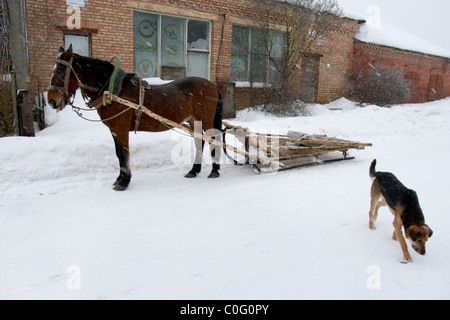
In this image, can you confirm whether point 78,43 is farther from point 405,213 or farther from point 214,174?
point 405,213

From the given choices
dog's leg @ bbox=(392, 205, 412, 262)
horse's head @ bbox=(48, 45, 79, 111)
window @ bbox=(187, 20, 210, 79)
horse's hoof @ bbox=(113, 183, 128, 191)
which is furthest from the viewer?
window @ bbox=(187, 20, 210, 79)

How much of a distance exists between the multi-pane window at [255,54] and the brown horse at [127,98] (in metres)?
7.46

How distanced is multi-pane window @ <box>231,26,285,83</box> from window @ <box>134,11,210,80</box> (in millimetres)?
1326

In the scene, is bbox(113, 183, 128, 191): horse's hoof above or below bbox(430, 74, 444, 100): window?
below

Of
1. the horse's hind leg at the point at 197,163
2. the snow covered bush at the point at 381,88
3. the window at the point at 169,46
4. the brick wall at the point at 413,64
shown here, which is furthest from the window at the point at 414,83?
the horse's hind leg at the point at 197,163

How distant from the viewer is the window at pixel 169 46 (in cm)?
1059

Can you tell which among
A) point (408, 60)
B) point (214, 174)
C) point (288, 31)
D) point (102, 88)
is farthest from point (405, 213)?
point (408, 60)

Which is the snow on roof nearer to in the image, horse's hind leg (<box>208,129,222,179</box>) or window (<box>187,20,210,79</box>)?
window (<box>187,20,210,79</box>)

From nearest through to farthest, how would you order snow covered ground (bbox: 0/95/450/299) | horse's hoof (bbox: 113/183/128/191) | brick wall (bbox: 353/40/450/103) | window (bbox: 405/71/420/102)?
snow covered ground (bbox: 0/95/450/299) → horse's hoof (bbox: 113/183/128/191) → brick wall (bbox: 353/40/450/103) → window (bbox: 405/71/420/102)

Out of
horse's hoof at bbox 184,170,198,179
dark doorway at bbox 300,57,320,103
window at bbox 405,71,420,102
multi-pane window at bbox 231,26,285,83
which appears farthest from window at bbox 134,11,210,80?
window at bbox 405,71,420,102

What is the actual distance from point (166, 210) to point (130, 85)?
2051mm

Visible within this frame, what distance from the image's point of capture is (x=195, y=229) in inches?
141

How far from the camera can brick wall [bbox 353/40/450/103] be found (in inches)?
665

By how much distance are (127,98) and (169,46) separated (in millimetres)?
6950
